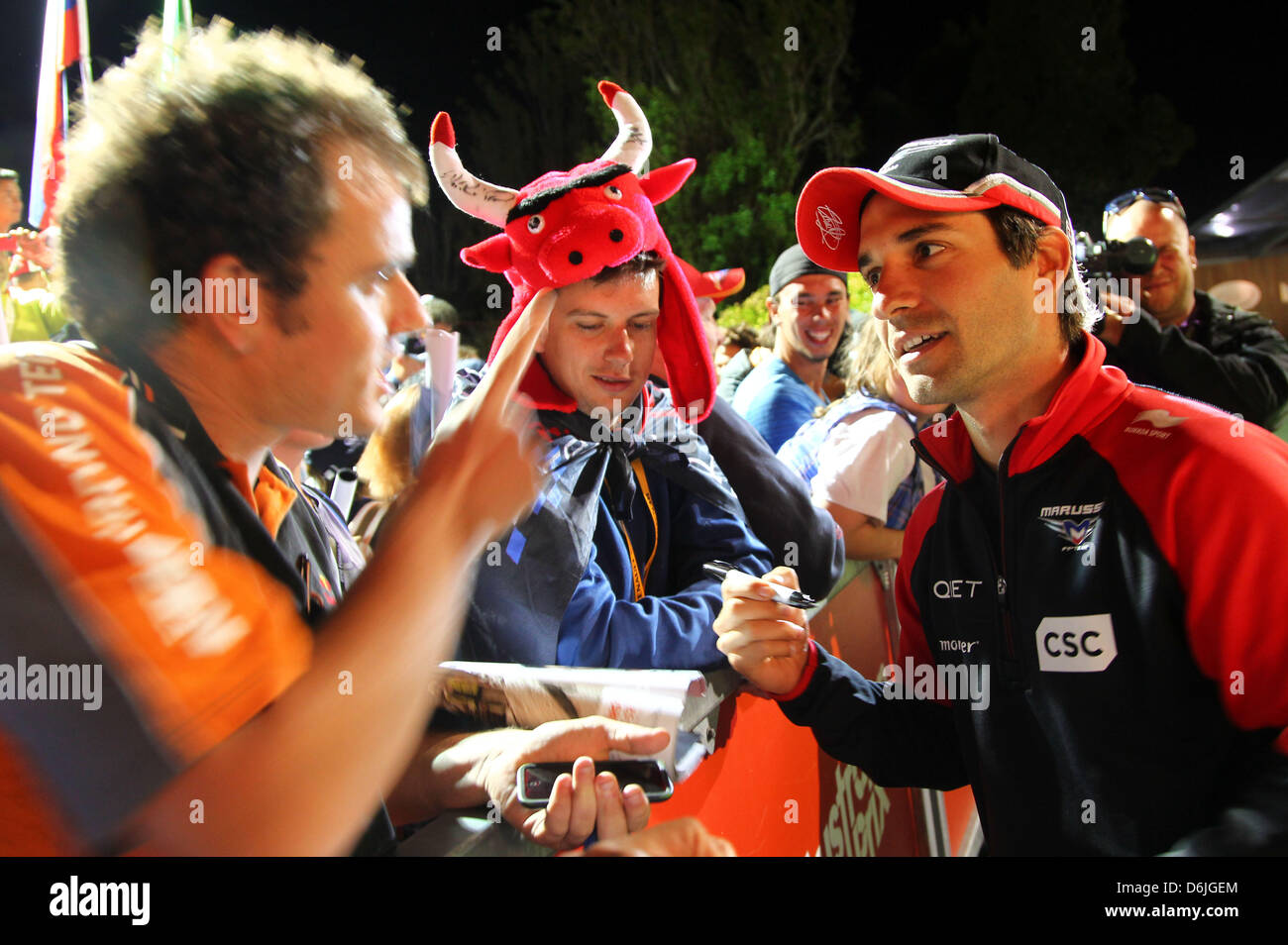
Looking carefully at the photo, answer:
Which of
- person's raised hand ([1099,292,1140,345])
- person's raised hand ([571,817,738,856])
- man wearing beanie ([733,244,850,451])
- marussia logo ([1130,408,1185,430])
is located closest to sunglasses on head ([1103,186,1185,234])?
person's raised hand ([1099,292,1140,345])

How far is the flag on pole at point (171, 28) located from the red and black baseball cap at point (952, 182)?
3.77 feet

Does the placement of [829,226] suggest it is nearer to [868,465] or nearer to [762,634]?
[762,634]

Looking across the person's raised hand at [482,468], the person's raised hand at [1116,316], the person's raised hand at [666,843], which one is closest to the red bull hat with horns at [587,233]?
the person's raised hand at [482,468]

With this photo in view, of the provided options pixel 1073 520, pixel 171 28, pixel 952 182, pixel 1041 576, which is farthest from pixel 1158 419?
pixel 171 28

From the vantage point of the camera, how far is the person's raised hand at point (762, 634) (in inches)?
73.5

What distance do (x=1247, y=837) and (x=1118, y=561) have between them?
452 mm

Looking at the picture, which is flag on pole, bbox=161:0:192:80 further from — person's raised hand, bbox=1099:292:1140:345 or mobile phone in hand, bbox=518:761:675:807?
person's raised hand, bbox=1099:292:1140:345

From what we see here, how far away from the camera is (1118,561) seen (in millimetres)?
1528

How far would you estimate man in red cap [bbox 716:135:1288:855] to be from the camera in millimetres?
1401

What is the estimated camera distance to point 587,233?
2.23 metres

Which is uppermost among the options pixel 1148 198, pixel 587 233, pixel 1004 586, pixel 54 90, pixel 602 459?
pixel 54 90

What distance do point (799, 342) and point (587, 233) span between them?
7.83 ft

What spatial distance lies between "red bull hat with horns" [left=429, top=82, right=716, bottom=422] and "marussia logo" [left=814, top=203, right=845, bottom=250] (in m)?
0.48

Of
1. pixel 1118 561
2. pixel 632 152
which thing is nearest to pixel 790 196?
pixel 632 152
